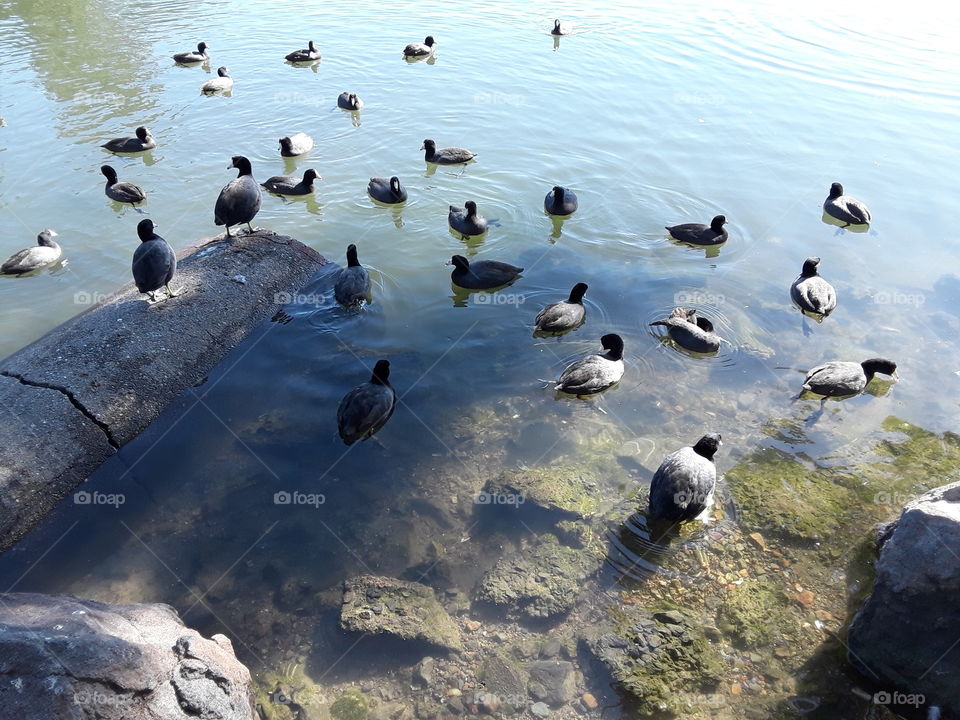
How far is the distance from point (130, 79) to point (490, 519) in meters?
20.7

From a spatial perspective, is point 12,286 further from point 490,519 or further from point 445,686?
point 445,686

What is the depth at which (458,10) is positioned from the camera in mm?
28688

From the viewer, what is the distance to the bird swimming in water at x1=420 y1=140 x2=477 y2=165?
15.2 m

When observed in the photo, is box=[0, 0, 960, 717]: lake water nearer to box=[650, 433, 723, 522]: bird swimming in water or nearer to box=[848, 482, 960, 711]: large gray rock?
box=[650, 433, 723, 522]: bird swimming in water

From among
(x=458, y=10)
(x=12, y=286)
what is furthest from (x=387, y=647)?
(x=458, y=10)

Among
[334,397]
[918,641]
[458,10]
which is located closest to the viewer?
[918,641]
